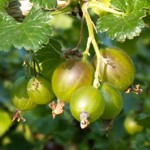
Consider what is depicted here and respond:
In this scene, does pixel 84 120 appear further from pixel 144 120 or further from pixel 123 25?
pixel 144 120

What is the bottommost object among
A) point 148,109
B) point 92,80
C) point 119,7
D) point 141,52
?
point 141,52

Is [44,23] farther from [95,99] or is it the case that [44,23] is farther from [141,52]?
[141,52]

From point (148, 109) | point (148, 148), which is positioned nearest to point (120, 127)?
point (148, 109)

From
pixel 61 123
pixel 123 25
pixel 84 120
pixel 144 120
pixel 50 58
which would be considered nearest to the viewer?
pixel 84 120

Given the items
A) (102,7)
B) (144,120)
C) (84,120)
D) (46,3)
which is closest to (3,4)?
(46,3)

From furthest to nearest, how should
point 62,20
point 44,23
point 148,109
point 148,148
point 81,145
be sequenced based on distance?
point 62,20 < point 81,145 < point 148,109 < point 148,148 < point 44,23

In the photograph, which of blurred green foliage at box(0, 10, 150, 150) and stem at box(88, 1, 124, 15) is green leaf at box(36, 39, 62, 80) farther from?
blurred green foliage at box(0, 10, 150, 150)

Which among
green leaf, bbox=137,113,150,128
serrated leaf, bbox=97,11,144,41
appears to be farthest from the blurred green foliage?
serrated leaf, bbox=97,11,144,41
